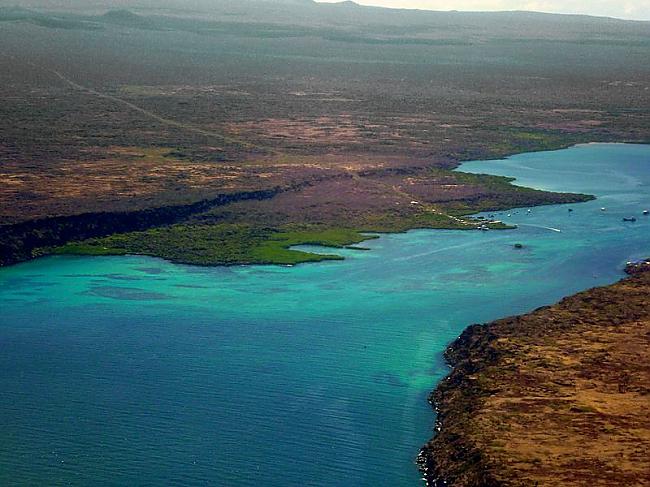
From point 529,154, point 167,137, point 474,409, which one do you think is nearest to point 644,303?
point 474,409

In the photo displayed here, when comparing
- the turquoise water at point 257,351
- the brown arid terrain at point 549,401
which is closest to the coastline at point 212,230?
the turquoise water at point 257,351

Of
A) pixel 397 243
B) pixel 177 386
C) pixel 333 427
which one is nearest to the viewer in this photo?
pixel 333 427

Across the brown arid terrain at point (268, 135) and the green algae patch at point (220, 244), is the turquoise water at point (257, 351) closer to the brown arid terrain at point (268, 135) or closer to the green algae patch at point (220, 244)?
the green algae patch at point (220, 244)

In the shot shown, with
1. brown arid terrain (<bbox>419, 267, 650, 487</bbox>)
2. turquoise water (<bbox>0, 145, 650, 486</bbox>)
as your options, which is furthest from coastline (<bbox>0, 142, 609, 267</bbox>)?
brown arid terrain (<bbox>419, 267, 650, 487</bbox>)

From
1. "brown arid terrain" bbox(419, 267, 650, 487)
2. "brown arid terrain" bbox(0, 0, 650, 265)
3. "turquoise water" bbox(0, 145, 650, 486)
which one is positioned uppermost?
"brown arid terrain" bbox(0, 0, 650, 265)

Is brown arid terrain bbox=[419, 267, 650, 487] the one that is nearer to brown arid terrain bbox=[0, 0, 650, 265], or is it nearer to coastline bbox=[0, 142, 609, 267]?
coastline bbox=[0, 142, 609, 267]

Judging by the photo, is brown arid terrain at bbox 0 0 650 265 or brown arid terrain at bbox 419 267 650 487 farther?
brown arid terrain at bbox 0 0 650 265

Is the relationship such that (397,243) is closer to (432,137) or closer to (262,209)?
(262,209)
